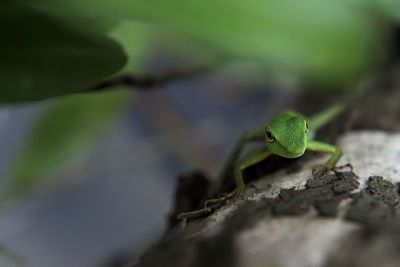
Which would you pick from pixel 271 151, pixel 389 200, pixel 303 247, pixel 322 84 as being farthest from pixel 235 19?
pixel 322 84

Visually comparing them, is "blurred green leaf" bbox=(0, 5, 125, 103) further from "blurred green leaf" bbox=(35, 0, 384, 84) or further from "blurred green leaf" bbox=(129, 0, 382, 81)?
"blurred green leaf" bbox=(129, 0, 382, 81)

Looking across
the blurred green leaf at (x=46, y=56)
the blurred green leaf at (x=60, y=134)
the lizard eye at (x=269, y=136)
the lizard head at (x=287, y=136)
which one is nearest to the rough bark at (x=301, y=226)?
the lizard head at (x=287, y=136)

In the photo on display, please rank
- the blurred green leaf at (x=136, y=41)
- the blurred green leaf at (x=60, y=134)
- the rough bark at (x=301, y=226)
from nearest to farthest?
the rough bark at (x=301, y=226) < the blurred green leaf at (x=136, y=41) < the blurred green leaf at (x=60, y=134)

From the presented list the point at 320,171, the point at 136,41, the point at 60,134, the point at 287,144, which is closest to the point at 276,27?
Result: the point at 287,144

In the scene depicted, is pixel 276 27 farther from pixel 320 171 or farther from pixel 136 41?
pixel 136 41

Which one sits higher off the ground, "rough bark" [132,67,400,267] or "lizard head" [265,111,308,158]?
"lizard head" [265,111,308,158]

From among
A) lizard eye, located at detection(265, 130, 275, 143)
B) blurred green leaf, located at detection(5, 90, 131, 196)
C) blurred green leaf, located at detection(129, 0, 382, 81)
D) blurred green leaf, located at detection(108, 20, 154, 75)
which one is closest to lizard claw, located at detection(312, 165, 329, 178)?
lizard eye, located at detection(265, 130, 275, 143)

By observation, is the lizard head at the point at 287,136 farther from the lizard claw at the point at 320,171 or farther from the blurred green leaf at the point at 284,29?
the blurred green leaf at the point at 284,29
